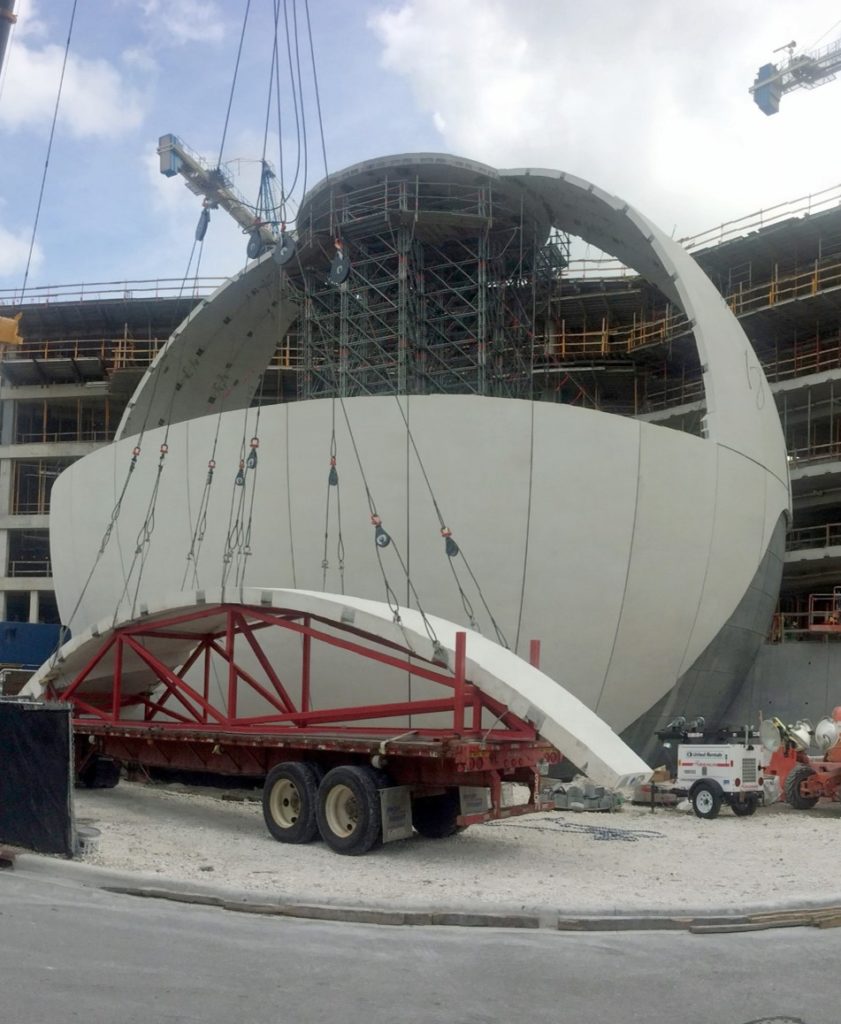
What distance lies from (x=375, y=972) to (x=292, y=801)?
6156 mm

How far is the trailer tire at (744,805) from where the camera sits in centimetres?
1669

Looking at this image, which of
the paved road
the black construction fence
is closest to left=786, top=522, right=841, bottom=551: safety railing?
the black construction fence

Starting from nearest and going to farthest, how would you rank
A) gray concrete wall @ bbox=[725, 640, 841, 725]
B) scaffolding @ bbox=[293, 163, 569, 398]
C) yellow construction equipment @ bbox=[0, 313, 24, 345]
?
yellow construction equipment @ bbox=[0, 313, 24, 345] < gray concrete wall @ bbox=[725, 640, 841, 725] < scaffolding @ bbox=[293, 163, 569, 398]

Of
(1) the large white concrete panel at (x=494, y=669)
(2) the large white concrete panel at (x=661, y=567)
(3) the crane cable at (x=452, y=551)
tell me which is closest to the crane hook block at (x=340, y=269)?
(3) the crane cable at (x=452, y=551)

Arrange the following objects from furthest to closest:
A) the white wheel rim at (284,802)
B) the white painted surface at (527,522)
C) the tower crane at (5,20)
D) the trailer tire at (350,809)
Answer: the white painted surface at (527,522) → the tower crane at (5,20) → the white wheel rim at (284,802) → the trailer tire at (350,809)

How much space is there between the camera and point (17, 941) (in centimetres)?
712

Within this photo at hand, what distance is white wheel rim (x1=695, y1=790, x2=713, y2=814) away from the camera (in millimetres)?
16531

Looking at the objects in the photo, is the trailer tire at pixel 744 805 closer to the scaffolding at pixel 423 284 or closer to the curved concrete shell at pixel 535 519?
the curved concrete shell at pixel 535 519

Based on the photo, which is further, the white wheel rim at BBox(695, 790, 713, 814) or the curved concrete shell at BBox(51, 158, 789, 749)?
the curved concrete shell at BBox(51, 158, 789, 749)

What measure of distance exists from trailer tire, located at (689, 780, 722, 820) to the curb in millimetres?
7452

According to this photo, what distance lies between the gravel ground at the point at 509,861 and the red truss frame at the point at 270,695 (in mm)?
1235

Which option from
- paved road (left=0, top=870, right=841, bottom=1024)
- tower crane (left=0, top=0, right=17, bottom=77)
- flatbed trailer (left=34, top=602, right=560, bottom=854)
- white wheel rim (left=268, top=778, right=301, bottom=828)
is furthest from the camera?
tower crane (left=0, top=0, right=17, bottom=77)

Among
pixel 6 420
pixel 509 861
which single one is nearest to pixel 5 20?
pixel 509 861

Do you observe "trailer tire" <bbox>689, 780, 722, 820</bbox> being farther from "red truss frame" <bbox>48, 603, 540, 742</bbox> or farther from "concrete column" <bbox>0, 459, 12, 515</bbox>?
"concrete column" <bbox>0, 459, 12, 515</bbox>
